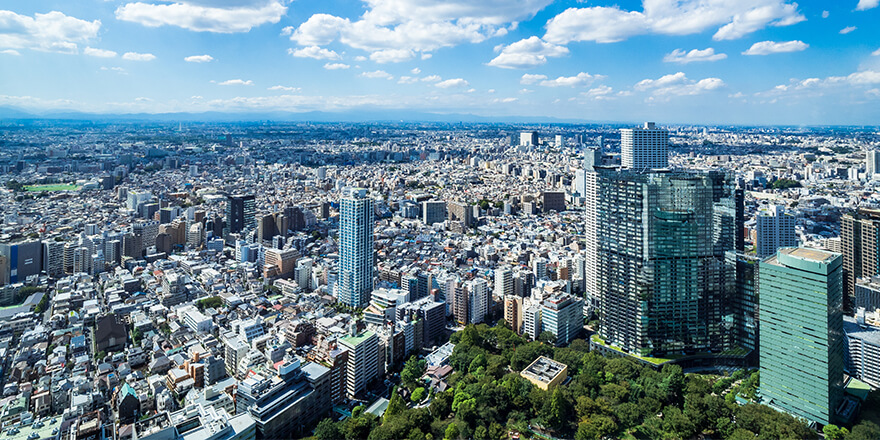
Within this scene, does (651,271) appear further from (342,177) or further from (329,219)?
(342,177)

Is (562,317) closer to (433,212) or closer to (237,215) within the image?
(237,215)

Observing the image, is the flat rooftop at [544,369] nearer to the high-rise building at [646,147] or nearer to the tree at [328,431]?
the tree at [328,431]

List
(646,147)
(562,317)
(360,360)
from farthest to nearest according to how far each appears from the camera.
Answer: (646,147) → (562,317) → (360,360)

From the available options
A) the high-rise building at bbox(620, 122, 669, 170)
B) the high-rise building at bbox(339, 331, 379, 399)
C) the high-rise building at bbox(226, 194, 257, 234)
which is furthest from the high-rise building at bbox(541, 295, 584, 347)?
the high-rise building at bbox(226, 194, 257, 234)

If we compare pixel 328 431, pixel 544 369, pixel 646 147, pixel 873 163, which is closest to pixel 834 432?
pixel 544 369

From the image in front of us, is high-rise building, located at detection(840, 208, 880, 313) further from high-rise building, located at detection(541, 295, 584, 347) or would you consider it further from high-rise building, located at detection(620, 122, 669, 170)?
high-rise building, located at detection(620, 122, 669, 170)

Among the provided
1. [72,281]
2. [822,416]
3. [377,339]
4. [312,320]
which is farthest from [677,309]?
[72,281]
